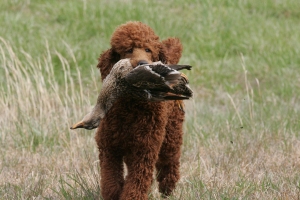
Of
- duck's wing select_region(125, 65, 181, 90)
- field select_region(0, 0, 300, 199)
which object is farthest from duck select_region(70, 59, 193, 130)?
field select_region(0, 0, 300, 199)

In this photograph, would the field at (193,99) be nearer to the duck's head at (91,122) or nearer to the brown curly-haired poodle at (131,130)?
the brown curly-haired poodle at (131,130)

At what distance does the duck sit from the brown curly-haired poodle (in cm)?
18

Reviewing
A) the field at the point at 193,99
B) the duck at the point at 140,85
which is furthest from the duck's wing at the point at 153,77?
the field at the point at 193,99

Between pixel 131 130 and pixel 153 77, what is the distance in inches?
25.0

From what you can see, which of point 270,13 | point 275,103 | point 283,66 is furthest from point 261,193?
point 270,13

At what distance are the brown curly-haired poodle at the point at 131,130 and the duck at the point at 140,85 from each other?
7.0 inches

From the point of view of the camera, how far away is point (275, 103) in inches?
298

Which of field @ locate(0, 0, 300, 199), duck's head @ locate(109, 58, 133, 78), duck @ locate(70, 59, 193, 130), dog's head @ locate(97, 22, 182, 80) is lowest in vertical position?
field @ locate(0, 0, 300, 199)

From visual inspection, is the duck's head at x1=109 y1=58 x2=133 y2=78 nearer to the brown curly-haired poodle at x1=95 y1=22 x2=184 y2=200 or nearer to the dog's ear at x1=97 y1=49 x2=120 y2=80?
the brown curly-haired poodle at x1=95 y1=22 x2=184 y2=200

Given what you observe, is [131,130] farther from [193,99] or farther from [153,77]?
[193,99]

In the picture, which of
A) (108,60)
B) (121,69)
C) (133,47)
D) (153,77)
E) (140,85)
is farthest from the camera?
(108,60)

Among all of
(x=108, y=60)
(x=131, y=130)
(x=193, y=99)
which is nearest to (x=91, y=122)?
(x=131, y=130)

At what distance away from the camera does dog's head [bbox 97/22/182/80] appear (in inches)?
161

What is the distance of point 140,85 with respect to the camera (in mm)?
3760
